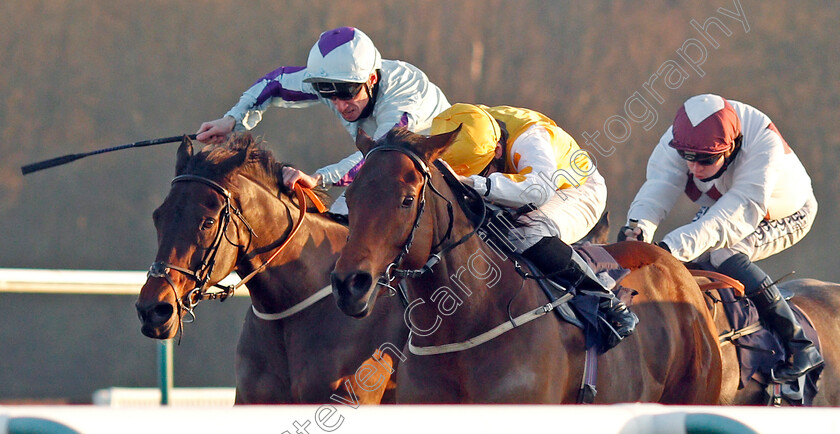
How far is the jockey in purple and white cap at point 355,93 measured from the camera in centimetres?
353

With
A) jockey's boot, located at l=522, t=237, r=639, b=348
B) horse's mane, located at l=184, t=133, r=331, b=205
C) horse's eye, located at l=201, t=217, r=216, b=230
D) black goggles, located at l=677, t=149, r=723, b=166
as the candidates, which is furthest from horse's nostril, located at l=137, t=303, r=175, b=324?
black goggles, located at l=677, t=149, r=723, b=166

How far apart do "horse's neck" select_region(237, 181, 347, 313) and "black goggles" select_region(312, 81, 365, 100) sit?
1.37ft

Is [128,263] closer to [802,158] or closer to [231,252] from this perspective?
[231,252]

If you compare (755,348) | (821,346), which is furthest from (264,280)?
(821,346)

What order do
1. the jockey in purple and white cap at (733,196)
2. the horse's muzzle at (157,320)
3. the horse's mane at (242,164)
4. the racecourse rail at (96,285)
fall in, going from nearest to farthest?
the horse's muzzle at (157,320), the horse's mane at (242,164), the jockey in purple and white cap at (733,196), the racecourse rail at (96,285)

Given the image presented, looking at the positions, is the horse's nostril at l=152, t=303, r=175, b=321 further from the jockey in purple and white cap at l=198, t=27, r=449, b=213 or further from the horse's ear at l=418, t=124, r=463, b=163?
the horse's ear at l=418, t=124, r=463, b=163

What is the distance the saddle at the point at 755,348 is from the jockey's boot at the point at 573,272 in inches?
32.9

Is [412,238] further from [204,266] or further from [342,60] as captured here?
[342,60]

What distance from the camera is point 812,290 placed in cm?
441

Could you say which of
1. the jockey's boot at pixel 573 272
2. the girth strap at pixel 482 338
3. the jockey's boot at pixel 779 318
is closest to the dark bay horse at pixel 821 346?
the jockey's boot at pixel 779 318

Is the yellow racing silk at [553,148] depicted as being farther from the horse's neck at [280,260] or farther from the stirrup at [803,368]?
the stirrup at [803,368]

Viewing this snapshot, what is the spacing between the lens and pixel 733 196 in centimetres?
375

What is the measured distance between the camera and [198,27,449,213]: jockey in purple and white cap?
353cm

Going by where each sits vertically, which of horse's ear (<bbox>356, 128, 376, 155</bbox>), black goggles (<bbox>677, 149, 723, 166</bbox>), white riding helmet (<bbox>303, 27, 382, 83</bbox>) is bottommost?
black goggles (<bbox>677, 149, 723, 166</bbox>)
